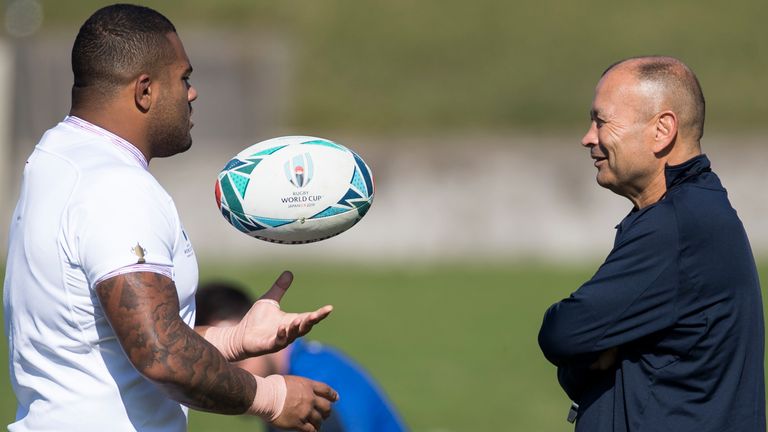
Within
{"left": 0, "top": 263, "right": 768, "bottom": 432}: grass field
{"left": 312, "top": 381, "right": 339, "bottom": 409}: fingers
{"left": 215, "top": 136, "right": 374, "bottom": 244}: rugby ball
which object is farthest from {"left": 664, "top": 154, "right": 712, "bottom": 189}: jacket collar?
{"left": 0, "top": 263, "right": 768, "bottom": 432}: grass field

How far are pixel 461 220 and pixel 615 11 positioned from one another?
37.2ft

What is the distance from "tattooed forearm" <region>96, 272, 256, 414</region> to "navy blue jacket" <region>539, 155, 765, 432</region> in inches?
47.6

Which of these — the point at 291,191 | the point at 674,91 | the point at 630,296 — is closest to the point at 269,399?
the point at 291,191

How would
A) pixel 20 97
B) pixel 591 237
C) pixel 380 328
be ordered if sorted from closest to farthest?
pixel 380 328 → pixel 591 237 → pixel 20 97

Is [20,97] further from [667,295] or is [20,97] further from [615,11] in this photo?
[667,295]

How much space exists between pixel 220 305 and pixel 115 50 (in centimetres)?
190

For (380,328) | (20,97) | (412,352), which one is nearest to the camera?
(412,352)

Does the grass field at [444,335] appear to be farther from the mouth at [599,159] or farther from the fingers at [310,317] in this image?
the fingers at [310,317]

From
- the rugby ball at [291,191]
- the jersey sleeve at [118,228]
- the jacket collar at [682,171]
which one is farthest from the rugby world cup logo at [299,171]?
the jacket collar at [682,171]

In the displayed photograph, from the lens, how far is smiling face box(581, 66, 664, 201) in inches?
156

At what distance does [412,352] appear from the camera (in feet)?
40.7

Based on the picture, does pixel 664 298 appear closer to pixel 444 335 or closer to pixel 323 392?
pixel 323 392

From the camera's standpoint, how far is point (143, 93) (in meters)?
3.77

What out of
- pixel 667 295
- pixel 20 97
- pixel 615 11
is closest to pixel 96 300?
pixel 667 295
